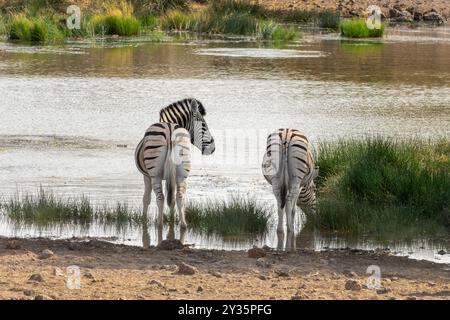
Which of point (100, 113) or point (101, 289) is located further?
point (100, 113)

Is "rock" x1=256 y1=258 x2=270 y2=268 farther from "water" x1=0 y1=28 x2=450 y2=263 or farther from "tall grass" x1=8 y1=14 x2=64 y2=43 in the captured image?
"tall grass" x1=8 y1=14 x2=64 y2=43

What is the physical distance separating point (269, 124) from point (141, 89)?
5.97 m

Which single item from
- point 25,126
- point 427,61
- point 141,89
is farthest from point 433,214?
point 427,61

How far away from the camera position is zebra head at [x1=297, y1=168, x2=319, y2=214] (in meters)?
11.8

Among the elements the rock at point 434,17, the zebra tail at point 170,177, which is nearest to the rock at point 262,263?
the zebra tail at point 170,177

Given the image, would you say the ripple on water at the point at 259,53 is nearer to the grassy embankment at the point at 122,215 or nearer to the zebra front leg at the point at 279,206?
the grassy embankment at the point at 122,215

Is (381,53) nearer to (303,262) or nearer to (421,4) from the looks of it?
(421,4)

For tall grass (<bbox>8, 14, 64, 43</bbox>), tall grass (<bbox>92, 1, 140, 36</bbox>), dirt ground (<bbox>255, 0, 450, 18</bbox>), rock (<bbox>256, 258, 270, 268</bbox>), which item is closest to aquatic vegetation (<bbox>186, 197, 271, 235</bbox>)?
rock (<bbox>256, 258, 270, 268</bbox>)

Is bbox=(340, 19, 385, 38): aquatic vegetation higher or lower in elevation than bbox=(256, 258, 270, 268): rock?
lower

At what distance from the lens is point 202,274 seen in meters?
8.77

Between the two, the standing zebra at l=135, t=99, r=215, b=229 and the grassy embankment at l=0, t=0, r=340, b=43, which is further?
the grassy embankment at l=0, t=0, r=340, b=43

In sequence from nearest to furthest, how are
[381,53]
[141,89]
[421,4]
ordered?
1. [141,89]
2. [381,53]
3. [421,4]

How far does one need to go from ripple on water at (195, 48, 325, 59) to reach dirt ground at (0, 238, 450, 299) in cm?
2248

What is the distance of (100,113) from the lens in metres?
21.1
